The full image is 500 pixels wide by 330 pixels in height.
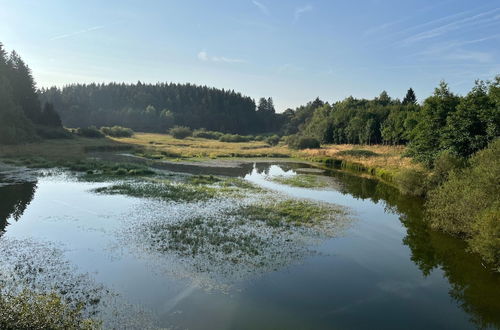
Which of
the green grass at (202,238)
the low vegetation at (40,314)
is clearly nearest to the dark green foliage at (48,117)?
the green grass at (202,238)

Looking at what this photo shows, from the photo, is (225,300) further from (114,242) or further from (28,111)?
(28,111)

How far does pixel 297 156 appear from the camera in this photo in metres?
91.5

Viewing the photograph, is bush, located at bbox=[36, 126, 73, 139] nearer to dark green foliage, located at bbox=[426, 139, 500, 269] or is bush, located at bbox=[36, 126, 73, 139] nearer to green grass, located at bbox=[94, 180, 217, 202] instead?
green grass, located at bbox=[94, 180, 217, 202]

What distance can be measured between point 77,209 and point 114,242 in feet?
31.5

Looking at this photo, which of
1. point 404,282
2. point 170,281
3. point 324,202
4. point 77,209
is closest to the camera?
point 170,281

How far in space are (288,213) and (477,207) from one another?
44.8 ft

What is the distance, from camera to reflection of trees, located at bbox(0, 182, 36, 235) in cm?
2716

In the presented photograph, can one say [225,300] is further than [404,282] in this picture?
No

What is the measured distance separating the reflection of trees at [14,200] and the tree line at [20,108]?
40.7 metres

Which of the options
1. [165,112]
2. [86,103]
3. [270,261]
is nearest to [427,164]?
[270,261]

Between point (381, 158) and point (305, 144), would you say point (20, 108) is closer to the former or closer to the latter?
point (305, 144)

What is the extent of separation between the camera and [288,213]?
29.8 meters

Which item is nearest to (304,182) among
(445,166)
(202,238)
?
(445,166)

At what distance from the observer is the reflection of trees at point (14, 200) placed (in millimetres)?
27156
